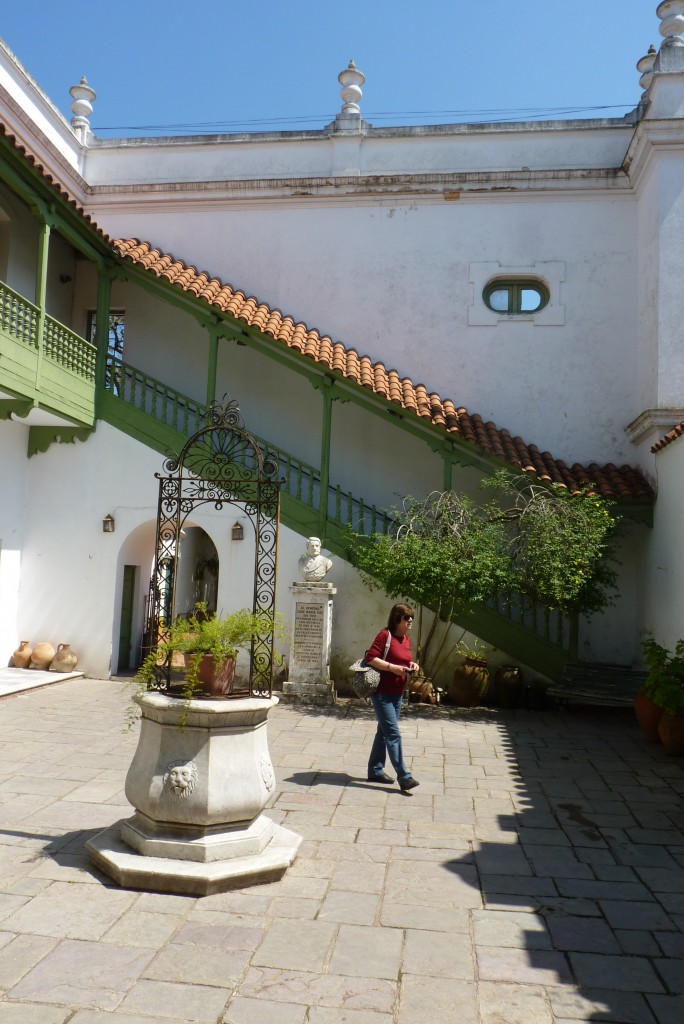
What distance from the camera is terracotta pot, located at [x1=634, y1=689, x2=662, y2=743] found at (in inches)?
360

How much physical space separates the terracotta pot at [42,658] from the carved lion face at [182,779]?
8.32 meters

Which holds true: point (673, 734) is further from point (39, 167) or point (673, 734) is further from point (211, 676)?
point (39, 167)

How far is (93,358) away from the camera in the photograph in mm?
12820

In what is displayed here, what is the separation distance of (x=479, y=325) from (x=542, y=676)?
6451 millimetres

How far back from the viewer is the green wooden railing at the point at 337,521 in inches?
463

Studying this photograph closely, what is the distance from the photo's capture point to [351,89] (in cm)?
1508

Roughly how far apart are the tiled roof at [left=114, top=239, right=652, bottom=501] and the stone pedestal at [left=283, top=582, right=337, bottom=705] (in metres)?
3.33

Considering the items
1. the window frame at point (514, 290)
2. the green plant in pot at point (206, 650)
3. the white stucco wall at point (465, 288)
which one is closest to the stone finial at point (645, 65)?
the white stucco wall at point (465, 288)

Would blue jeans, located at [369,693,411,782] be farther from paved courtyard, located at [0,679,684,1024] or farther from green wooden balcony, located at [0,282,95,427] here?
green wooden balcony, located at [0,282,95,427]

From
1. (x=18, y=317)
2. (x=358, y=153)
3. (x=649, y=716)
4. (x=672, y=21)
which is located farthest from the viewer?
(x=358, y=153)

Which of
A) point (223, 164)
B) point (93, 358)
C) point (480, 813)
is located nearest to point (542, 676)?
point (480, 813)

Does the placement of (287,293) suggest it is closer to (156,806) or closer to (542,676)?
(542,676)

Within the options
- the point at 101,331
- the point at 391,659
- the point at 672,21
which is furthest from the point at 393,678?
the point at 672,21

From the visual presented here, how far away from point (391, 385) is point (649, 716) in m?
6.62
